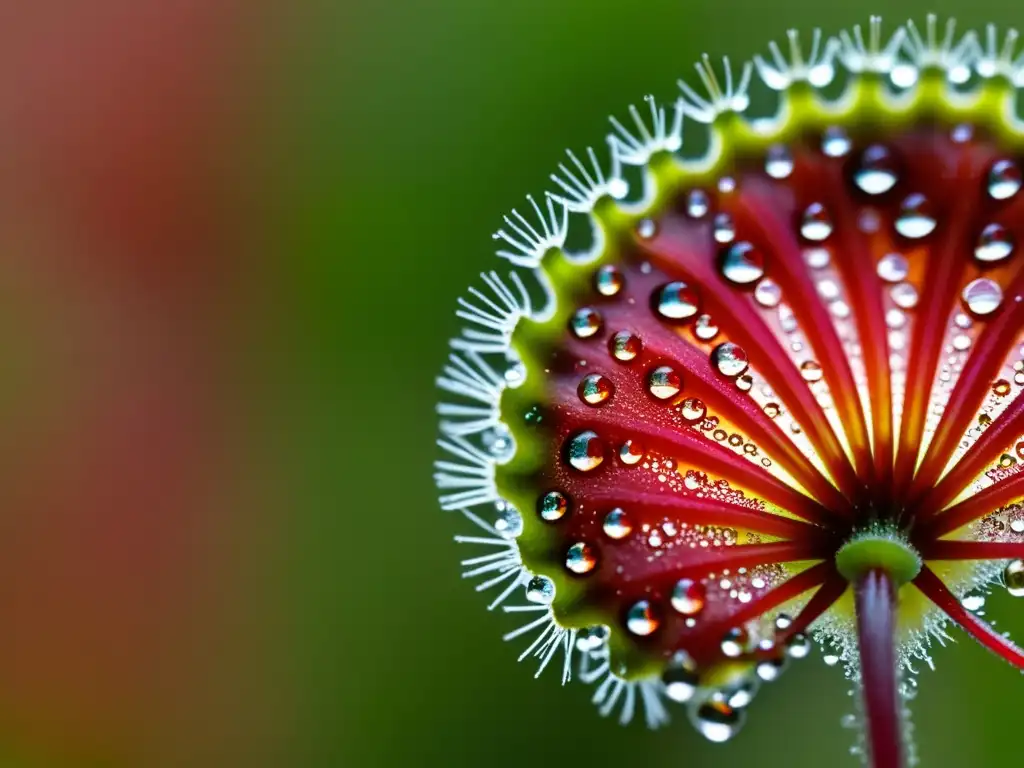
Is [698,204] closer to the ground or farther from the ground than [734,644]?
farther from the ground

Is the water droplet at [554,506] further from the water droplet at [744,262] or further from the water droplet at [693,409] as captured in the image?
the water droplet at [744,262]

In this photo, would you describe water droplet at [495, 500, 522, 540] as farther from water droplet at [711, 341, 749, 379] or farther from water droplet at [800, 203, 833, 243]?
water droplet at [800, 203, 833, 243]

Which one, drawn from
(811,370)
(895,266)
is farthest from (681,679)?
(895,266)

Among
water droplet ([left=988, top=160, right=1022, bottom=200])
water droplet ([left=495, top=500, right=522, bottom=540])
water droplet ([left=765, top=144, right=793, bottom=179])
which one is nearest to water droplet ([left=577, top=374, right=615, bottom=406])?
water droplet ([left=495, top=500, right=522, bottom=540])

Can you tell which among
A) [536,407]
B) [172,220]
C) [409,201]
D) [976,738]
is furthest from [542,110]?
[536,407]

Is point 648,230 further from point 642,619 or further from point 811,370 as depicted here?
point 642,619
